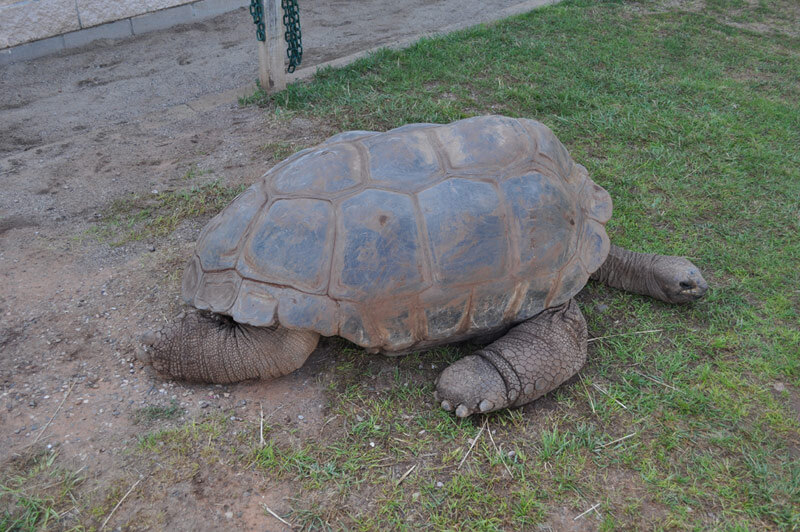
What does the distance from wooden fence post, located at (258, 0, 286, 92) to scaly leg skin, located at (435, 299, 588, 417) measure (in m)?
3.64

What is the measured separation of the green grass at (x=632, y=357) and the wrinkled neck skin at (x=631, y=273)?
7 centimetres

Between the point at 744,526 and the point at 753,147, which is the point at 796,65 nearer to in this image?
the point at 753,147

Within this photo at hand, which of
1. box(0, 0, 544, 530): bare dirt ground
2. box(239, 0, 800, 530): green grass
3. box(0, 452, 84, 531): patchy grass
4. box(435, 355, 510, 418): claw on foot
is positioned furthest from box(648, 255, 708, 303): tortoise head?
box(0, 452, 84, 531): patchy grass

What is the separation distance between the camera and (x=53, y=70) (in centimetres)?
632

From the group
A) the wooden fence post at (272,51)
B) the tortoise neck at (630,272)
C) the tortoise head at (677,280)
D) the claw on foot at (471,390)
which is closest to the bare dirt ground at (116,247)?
the wooden fence post at (272,51)

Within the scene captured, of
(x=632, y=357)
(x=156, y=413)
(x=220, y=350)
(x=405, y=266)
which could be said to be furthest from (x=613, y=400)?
(x=156, y=413)

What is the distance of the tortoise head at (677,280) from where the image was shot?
126 inches

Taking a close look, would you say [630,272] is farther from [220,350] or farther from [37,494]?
[37,494]

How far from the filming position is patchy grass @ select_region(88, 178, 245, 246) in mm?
3824

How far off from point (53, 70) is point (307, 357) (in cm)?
533

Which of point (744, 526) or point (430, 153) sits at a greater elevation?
point (430, 153)

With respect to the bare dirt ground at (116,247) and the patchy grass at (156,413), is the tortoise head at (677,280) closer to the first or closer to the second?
the bare dirt ground at (116,247)

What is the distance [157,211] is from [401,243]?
7.17ft

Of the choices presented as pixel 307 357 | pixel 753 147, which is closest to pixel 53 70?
pixel 307 357
